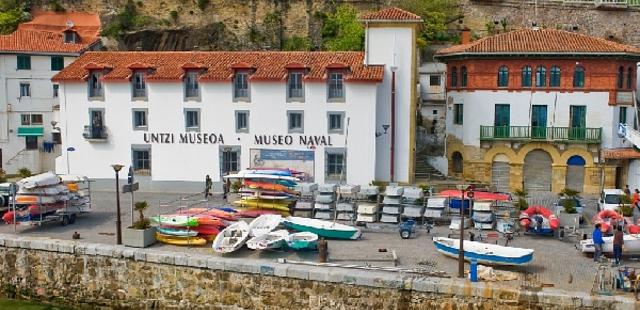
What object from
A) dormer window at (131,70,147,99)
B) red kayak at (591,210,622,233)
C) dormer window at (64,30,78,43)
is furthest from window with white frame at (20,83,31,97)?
red kayak at (591,210,622,233)

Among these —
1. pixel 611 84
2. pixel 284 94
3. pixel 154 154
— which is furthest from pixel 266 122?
pixel 611 84

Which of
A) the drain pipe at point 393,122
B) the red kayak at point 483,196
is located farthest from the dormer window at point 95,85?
the red kayak at point 483,196

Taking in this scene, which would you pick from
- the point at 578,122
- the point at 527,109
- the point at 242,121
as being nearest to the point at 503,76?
the point at 527,109

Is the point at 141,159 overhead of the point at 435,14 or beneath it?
beneath

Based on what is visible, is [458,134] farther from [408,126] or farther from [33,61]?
[33,61]

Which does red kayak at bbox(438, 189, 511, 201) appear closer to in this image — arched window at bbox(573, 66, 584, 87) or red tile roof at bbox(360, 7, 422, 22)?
red tile roof at bbox(360, 7, 422, 22)

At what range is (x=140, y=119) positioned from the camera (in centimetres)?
3431

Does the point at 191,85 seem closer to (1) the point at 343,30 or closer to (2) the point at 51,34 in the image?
(2) the point at 51,34

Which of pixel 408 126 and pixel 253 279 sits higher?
pixel 408 126

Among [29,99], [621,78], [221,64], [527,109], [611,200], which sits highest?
[221,64]

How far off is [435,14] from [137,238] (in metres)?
40.2

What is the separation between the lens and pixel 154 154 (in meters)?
34.1

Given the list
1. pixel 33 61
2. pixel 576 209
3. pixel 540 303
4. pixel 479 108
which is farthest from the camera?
pixel 33 61

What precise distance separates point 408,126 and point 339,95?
12.3 feet
